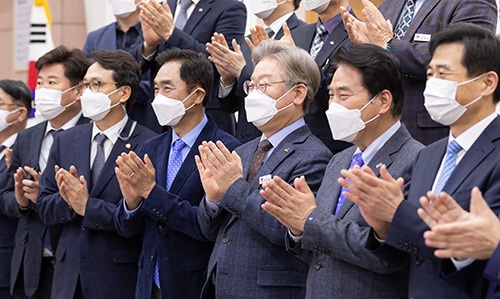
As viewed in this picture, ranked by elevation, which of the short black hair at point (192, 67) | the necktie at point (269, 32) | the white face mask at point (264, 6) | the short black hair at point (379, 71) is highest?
the short black hair at point (379, 71)

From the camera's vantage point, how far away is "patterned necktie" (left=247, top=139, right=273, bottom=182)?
4594 mm

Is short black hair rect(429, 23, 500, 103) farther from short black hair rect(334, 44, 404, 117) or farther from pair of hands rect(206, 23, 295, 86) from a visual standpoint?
pair of hands rect(206, 23, 295, 86)

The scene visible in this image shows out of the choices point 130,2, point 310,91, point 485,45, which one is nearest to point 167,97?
point 310,91

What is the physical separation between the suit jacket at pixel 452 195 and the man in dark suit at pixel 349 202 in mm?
197

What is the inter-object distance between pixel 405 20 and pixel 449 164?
4.76ft

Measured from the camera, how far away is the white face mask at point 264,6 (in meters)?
5.67

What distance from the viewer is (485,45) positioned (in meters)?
3.61

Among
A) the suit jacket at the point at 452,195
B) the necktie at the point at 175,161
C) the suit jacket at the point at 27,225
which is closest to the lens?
the suit jacket at the point at 452,195

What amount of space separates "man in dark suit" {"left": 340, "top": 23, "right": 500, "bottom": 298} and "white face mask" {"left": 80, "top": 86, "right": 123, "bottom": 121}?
2354mm

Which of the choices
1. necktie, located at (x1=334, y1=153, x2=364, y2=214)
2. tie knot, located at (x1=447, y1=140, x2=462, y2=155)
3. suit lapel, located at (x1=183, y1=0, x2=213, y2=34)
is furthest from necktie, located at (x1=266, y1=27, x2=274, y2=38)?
tie knot, located at (x1=447, y1=140, x2=462, y2=155)

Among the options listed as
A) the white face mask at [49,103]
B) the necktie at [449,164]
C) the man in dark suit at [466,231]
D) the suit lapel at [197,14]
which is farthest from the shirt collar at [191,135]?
the man in dark suit at [466,231]

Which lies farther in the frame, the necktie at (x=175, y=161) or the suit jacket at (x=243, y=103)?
the suit jacket at (x=243, y=103)

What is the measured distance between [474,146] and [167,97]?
86.5 inches

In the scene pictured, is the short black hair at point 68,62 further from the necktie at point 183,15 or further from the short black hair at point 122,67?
the necktie at point 183,15
